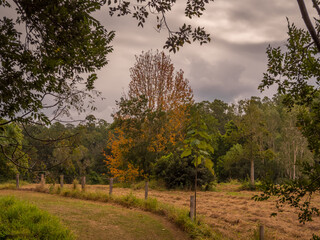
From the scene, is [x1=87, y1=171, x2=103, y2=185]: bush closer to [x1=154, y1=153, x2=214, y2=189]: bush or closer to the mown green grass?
the mown green grass

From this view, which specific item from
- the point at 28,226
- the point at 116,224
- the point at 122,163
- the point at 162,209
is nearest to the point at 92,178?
the point at 122,163

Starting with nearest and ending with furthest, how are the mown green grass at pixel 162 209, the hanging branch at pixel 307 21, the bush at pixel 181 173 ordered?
the hanging branch at pixel 307 21 → the mown green grass at pixel 162 209 → the bush at pixel 181 173

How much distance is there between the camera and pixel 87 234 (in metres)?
7.04

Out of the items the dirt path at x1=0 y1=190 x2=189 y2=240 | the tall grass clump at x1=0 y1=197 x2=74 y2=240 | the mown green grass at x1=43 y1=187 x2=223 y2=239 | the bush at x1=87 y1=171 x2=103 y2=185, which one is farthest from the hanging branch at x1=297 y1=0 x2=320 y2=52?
the bush at x1=87 y1=171 x2=103 y2=185

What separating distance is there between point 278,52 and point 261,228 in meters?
3.68

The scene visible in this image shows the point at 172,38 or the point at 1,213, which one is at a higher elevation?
the point at 172,38

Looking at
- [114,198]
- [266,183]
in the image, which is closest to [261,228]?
[266,183]

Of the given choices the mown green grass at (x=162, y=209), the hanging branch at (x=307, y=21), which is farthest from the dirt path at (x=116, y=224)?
the hanging branch at (x=307, y=21)

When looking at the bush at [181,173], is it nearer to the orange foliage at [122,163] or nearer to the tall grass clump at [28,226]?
the orange foliage at [122,163]

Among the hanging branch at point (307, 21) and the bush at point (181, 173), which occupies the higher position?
the hanging branch at point (307, 21)

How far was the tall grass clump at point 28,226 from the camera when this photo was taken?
17.4ft

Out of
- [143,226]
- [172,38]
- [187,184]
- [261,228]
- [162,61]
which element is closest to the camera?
[172,38]

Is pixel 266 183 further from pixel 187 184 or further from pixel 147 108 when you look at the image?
pixel 147 108

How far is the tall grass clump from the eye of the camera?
531 centimetres
